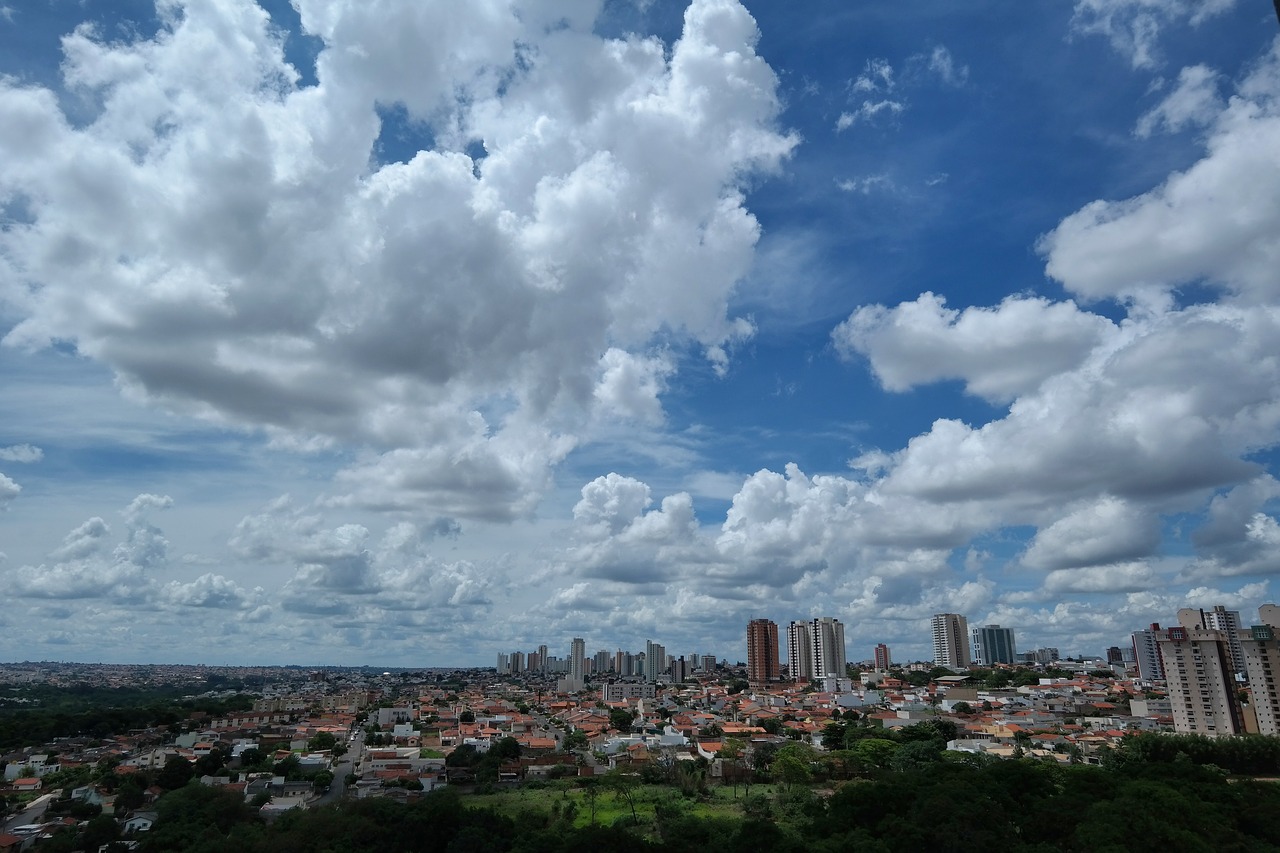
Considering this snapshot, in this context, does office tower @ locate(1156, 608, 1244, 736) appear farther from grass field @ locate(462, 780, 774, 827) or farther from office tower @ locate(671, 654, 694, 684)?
office tower @ locate(671, 654, 694, 684)

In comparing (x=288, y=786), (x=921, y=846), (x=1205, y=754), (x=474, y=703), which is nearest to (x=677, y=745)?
(x=288, y=786)

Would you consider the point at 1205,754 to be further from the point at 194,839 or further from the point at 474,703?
the point at 474,703

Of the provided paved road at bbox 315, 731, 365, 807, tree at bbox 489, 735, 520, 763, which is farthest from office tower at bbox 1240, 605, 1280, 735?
paved road at bbox 315, 731, 365, 807

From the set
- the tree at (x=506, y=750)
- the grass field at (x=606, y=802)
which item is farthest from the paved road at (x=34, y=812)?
the tree at (x=506, y=750)

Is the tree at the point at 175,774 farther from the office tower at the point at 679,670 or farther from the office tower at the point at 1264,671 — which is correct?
the office tower at the point at 679,670

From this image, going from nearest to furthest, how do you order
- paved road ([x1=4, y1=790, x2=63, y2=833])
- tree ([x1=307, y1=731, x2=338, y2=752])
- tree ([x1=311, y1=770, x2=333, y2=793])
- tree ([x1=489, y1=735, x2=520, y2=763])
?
paved road ([x1=4, y1=790, x2=63, y2=833]) → tree ([x1=311, y1=770, x2=333, y2=793]) → tree ([x1=489, y1=735, x2=520, y2=763]) → tree ([x1=307, y1=731, x2=338, y2=752])

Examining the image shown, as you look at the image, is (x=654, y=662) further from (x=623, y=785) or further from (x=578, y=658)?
(x=623, y=785)

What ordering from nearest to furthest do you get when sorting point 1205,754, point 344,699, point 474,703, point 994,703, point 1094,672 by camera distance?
point 1205,754 < point 994,703 < point 474,703 < point 344,699 < point 1094,672
